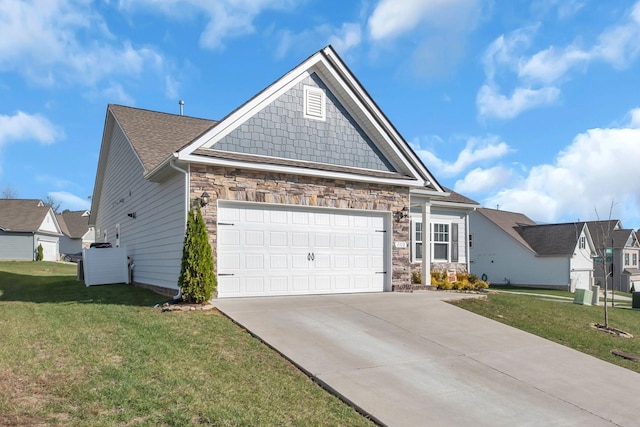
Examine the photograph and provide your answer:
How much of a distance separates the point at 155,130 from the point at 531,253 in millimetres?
27325

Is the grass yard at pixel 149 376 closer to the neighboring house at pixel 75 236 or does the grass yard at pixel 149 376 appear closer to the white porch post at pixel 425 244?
the white porch post at pixel 425 244

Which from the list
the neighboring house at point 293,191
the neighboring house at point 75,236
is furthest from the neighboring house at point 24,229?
the neighboring house at point 293,191

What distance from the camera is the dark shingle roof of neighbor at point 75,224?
49544 mm

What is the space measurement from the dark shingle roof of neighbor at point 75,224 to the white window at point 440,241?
40.7 m

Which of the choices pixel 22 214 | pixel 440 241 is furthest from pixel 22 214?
pixel 440 241

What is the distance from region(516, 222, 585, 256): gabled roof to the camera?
32.5 meters

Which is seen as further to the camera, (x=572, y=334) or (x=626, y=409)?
(x=572, y=334)

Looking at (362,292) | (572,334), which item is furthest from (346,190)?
(572,334)

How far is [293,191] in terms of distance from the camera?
12000 millimetres

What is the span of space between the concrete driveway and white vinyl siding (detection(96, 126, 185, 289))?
2.45m

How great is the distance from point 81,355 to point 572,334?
944cm

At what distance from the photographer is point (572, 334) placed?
33.7 ft

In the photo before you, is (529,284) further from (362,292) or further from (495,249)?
(362,292)

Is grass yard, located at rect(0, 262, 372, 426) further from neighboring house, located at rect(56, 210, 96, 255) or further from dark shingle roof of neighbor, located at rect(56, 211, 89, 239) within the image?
neighboring house, located at rect(56, 210, 96, 255)
